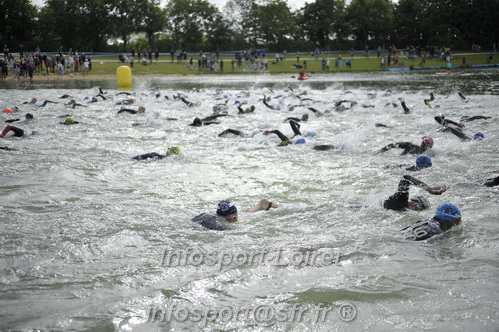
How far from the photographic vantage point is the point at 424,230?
646 centimetres

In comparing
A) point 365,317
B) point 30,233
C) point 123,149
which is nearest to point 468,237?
point 365,317

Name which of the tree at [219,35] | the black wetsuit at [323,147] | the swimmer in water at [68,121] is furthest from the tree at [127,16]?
Answer: the black wetsuit at [323,147]

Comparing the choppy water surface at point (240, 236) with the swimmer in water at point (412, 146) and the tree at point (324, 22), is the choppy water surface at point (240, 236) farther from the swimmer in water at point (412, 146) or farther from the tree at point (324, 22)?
the tree at point (324, 22)

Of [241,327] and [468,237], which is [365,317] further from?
[468,237]

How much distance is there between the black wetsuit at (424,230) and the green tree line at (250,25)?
59526 millimetres

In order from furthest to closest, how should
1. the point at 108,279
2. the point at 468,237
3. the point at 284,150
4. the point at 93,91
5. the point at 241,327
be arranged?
the point at 93,91 → the point at 284,150 → the point at 468,237 → the point at 108,279 → the point at 241,327

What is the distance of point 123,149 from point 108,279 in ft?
26.0

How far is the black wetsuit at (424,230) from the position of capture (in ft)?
21.2

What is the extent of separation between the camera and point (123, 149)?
13.0 meters

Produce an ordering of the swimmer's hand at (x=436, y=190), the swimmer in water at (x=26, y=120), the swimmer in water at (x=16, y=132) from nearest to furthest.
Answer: the swimmer's hand at (x=436, y=190)
the swimmer in water at (x=16, y=132)
the swimmer in water at (x=26, y=120)

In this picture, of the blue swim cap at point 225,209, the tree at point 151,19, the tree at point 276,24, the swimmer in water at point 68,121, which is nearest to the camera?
the blue swim cap at point 225,209

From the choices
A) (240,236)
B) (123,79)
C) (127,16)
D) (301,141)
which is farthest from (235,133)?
(127,16)

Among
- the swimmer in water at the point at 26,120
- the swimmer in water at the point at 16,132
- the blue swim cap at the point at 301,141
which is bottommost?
the blue swim cap at the point at 301,141

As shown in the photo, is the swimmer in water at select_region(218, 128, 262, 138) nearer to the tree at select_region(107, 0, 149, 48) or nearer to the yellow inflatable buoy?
the yellow inflatable buoy
